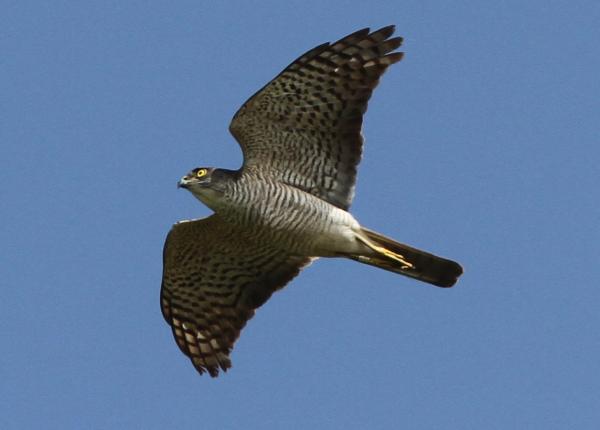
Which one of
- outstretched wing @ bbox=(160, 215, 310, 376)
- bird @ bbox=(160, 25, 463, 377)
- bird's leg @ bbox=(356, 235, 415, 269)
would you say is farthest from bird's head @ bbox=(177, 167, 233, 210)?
bird's leg @ bbox=(356, 235, 415, 269)

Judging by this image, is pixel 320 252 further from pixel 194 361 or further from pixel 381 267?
pixel 194 361

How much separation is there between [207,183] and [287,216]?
3.10 ft

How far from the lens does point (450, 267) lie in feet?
47.1

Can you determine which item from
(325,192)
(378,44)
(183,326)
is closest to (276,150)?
(325,192)

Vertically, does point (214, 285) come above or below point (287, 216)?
below

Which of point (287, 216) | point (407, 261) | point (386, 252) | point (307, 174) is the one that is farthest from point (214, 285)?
point (407, 261)

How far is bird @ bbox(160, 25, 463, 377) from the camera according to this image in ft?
45.5

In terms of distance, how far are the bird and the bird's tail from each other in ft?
0.04

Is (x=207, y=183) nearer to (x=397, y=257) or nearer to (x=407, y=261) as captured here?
(x=397, y=257)

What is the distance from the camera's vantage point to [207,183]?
1372 centimetres

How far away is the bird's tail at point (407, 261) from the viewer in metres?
14.2

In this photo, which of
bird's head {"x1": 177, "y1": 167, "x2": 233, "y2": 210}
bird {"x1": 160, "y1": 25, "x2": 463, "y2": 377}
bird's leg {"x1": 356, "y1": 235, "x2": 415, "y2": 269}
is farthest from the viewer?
bird's leg {"x1": 356, "y1": 235, "x2": 415, "y2": 269}

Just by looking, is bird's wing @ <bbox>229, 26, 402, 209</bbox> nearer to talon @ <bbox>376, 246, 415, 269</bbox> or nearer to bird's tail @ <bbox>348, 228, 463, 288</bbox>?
bird's tail @ <bbox>348, 228, 463, 288</bbox>

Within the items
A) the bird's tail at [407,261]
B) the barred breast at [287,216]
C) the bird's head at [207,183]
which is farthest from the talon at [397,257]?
the bird's head at [207,183]
